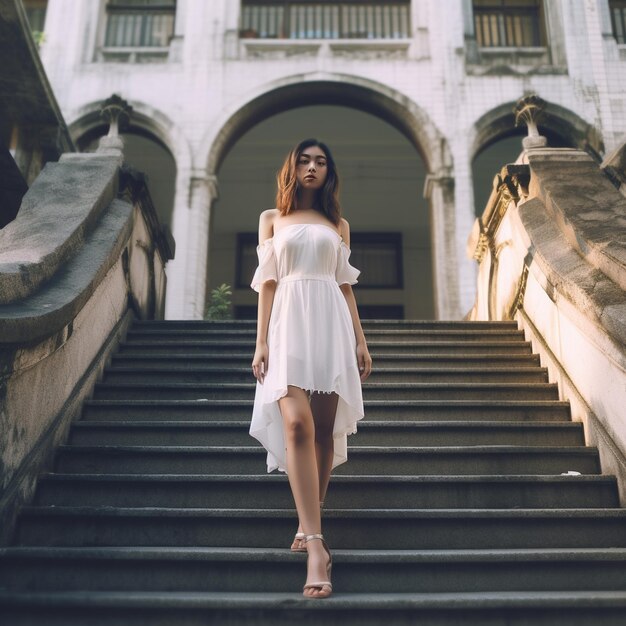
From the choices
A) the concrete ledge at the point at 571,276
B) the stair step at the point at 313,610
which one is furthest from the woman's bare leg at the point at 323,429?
the concrete ledge at the point at 571,276

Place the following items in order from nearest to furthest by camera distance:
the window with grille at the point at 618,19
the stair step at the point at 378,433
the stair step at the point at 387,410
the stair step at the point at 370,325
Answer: the stair step at the point at 378,433, the stair step at the point at 387,410, the stair step at the point at 370,325, the window with grille at the point at 618,19

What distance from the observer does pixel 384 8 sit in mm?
13141

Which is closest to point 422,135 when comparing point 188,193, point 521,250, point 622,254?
point 188,193

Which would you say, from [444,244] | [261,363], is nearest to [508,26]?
[444,244]

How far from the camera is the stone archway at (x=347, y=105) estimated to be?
11055 millimetres

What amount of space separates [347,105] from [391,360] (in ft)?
27.3

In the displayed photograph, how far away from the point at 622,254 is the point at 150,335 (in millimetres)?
3593

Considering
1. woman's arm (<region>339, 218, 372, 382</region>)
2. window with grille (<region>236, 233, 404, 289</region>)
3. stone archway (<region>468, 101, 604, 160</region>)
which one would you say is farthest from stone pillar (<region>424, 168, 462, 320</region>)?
woman's arm (<region>339, 218, 372, 382</region>)

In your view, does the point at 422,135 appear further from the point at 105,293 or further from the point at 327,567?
the point at 327,567

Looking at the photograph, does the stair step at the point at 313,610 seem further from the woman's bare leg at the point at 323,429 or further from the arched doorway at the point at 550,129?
the arched doorway at the point at 550,129

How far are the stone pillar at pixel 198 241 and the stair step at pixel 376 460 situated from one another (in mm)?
7156

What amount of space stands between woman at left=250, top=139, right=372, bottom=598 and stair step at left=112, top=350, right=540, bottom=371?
6.48 ft

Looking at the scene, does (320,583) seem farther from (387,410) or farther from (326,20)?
(326,20)

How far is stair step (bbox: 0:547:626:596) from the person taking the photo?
2.78 meters
